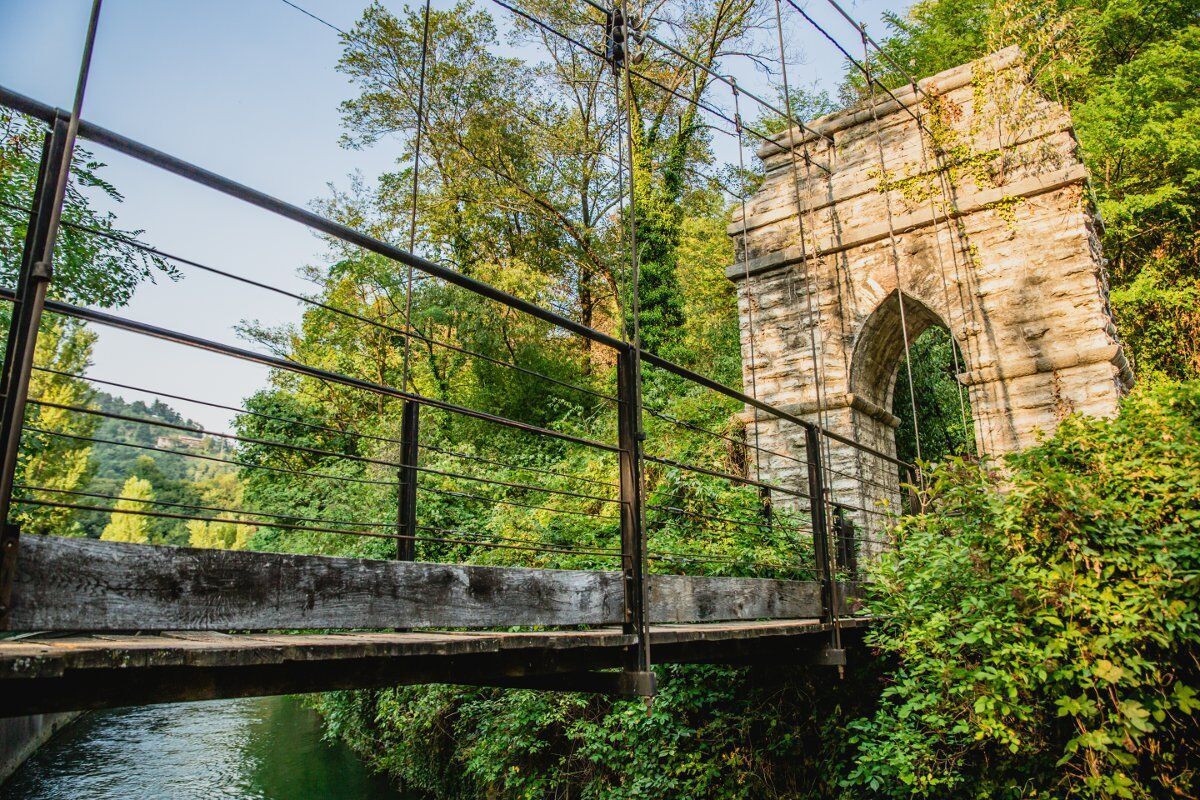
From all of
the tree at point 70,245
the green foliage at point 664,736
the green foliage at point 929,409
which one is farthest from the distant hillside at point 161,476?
the green foliage at point 929,409

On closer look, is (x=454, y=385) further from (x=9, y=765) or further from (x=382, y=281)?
(x=9, y=765)

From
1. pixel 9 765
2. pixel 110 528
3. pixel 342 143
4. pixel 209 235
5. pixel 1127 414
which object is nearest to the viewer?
pixel 1127 414

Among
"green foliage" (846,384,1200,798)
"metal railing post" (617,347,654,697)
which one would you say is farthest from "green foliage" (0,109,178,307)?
"green foliage" (846,384,1200,798)

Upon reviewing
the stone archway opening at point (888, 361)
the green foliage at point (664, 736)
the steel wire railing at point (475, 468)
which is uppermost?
the stone archway opening at point (888, 361)

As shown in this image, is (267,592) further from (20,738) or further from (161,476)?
(161,476)

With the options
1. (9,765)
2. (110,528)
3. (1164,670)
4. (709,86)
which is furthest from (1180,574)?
(110,528)

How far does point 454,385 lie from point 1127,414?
12.0 meters

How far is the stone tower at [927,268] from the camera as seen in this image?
6770 mm

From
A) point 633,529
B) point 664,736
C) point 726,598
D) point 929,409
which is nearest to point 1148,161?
point 929,409

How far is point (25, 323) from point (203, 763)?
984cm

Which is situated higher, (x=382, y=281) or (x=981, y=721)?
(x=382, y=281)

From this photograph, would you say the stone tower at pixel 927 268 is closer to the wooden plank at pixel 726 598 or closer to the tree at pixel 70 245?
the wooden plank at pixel 726 598

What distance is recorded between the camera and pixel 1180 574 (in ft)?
10.2

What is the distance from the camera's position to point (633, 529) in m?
2.78
